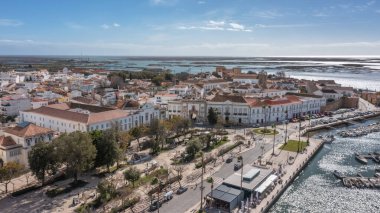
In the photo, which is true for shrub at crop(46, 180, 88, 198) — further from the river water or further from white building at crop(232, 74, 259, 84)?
white building at crop(232, 74, 259, 84)

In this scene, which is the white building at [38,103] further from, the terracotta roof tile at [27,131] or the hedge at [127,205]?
the hedge at [127,205]

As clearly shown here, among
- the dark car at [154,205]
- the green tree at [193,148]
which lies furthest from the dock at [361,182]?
the dark car at [154,205]

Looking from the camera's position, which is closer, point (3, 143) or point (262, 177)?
point (262, 177)

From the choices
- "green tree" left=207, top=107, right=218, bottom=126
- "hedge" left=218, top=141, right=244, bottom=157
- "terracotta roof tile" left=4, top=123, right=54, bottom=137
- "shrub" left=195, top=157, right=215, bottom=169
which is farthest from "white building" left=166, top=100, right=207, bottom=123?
"terracotta roof tile" left=4, top=123, right=54, bottom=137

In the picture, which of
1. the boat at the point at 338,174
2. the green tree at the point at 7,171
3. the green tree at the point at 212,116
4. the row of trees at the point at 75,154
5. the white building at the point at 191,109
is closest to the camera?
the green tree at the point at 7,171

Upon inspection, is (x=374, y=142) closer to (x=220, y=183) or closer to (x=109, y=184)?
(x=220, y=183)

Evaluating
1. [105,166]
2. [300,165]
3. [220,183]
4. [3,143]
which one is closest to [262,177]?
[220,183]
